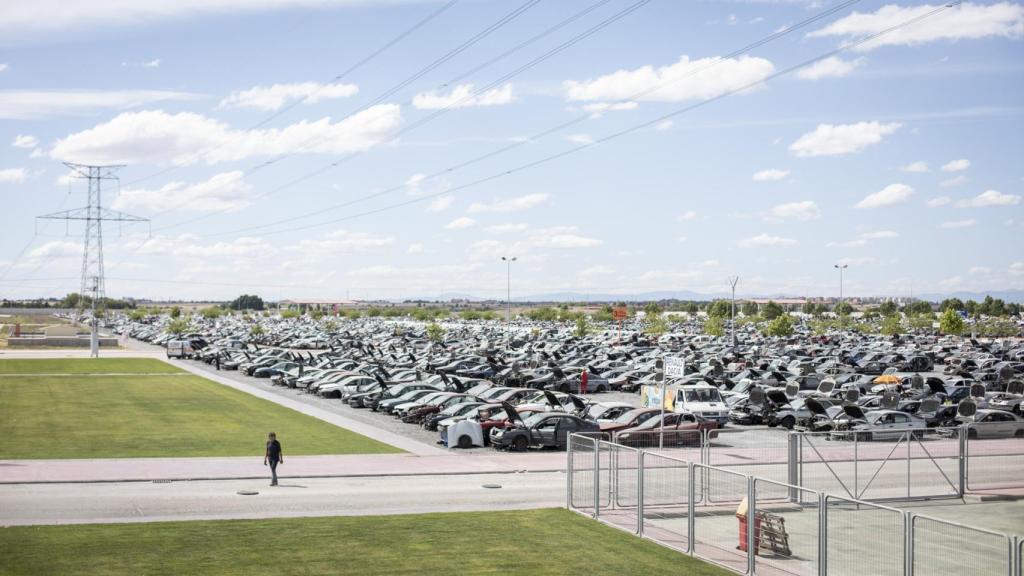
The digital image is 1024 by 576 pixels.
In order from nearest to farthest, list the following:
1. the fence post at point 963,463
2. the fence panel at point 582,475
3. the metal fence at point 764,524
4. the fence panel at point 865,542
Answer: the metal fence at point 764,524 < the fence panel at point 865,542 < the fence panel at point 582,475 < the fence post at point 963,463

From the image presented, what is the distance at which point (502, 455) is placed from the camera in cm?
3316

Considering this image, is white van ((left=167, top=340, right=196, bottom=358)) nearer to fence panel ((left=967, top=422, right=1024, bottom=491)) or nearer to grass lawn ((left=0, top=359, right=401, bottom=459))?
grass lawn ((left=0, top=359, right=401, bottom=459))

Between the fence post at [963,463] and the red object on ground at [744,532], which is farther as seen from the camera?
the fence post at [963,463]

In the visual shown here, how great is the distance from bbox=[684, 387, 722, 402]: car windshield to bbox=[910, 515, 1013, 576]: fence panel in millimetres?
27080

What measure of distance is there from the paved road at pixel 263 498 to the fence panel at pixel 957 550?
10965 mm

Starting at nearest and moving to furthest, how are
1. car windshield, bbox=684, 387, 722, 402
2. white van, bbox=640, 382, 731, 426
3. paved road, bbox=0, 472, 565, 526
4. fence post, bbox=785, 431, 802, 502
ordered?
paved road, bbox=0, 472, 565, 526, fence post, bbox=785, 431, 802, 502, white van, bbox=640, 382, 731, 426, car windshield, bbox=684, 387, 722, 402

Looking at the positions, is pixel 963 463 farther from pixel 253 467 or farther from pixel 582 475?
pixel 253 467

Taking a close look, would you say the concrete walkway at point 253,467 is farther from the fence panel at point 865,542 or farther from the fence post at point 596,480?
the fence panel at point 865,542

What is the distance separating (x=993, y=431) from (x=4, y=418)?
122 feet

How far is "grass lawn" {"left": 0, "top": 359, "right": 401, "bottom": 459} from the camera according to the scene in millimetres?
32875

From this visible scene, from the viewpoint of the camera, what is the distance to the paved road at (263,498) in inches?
865

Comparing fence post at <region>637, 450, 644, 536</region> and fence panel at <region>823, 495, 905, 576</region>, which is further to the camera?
fence post at <region>637, 450, 644, 536</region>

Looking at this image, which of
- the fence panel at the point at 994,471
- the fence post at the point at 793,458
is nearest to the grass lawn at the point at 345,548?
the fence post at the point at 793,458

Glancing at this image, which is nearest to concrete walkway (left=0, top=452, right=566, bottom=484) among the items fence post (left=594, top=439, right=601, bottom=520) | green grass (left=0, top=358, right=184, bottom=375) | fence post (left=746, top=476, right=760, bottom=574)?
fence post (left=594, top=439, right=601, bottom=520)
